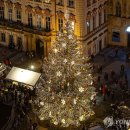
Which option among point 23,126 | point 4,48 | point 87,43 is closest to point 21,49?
point 4,48

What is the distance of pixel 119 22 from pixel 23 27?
47.2 feet

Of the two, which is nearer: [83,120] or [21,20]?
[83,120]

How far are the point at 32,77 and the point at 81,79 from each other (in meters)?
11.9

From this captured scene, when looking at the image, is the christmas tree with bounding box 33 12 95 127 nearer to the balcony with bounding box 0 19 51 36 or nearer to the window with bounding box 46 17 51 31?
the balcony with bounding box 0 19 51 36

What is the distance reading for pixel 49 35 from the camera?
76000 mm

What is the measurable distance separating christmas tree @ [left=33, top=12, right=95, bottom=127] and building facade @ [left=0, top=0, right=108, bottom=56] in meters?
17.6

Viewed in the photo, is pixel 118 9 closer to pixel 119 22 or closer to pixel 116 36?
pixel 119 22

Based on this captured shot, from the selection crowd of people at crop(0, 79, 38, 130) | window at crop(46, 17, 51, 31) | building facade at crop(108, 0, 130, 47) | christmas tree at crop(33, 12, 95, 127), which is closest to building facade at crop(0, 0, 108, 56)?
window at crop(46, 17, 51, 31)

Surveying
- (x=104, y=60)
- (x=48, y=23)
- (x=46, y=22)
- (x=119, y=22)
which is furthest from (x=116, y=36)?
(x=46, y=22)

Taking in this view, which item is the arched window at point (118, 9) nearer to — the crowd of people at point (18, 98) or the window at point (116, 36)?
the window at point (116, 36)

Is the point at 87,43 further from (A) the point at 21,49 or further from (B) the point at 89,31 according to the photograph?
(A) the point at 21,49

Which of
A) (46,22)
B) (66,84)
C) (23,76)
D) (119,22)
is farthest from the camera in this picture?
(119,22)

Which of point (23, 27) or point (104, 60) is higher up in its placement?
point (23, 27)

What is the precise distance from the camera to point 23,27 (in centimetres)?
7862
